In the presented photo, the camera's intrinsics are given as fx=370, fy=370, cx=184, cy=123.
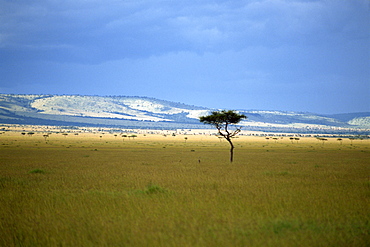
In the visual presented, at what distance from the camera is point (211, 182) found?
19125mm

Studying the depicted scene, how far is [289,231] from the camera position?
31.2 ft

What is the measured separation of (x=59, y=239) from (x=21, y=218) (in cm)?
267

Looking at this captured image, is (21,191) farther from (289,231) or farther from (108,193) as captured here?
(289,231)

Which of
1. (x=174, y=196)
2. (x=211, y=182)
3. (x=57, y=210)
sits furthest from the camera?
(x=211, y=182)

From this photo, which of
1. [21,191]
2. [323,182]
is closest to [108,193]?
[21,191]

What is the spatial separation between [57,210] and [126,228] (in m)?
3.37

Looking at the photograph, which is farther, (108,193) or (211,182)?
(211,182)

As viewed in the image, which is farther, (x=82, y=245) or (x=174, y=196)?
(x=174, y=196)

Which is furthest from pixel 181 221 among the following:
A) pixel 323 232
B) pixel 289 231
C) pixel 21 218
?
pixel 21 218

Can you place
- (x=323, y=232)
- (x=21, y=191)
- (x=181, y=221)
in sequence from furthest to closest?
1. (x=21, y=191)
2. (x=181, y=221)
3. (x=323, y=232)

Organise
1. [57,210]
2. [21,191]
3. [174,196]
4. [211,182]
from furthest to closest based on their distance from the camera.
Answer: [211,182] → [21,191] → [174,196] → [57,210]

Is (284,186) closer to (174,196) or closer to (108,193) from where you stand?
(174,196)

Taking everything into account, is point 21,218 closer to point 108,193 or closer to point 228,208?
point 108,193

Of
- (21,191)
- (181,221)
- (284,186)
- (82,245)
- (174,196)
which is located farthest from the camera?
(284,186)
